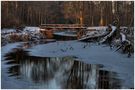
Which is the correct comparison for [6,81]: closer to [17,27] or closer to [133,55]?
[133,55]

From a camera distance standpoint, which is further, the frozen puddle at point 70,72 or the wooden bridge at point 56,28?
the wooden bridge at point 56,28

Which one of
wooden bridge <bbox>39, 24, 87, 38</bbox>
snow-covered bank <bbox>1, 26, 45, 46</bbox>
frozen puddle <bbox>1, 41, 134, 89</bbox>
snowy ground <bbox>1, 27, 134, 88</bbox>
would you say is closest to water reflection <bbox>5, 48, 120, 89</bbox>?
frozen puddle <bbox>1, 41, 134, 89</bbox>

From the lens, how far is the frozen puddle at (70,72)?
43.4 feet

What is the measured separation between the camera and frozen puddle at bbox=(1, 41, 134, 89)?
13215 millimetres

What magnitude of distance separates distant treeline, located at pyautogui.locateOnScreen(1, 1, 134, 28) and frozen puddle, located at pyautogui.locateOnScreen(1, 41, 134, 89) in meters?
15.4

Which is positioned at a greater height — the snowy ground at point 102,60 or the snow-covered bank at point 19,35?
the snow-covered bank at point 19,35

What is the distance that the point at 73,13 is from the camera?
43.6m

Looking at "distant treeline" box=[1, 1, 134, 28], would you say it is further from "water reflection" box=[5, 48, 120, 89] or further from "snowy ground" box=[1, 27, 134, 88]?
"water reflection" box=[5, 48, 120, 89]

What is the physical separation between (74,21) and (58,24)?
132 inches

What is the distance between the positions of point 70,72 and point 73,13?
28194 millimetres

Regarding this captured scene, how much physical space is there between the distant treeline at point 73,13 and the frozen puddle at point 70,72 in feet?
50.6

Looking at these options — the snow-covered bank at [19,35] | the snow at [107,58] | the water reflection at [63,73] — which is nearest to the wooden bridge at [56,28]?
the snow-covered bank at [19,35]

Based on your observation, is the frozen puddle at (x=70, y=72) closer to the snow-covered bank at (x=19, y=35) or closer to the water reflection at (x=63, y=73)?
the water reflection at (x=63, y=73)

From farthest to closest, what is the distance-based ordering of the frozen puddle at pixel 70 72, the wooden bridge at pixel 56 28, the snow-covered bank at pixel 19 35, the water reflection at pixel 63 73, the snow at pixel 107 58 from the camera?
the wooden bridge at pixel 56 28
the snow-covered bank at pixel 19 35
the snow at pixel 107 58
the water reflection at pixel 63 73
the frozen puddle at pixel 70 72
